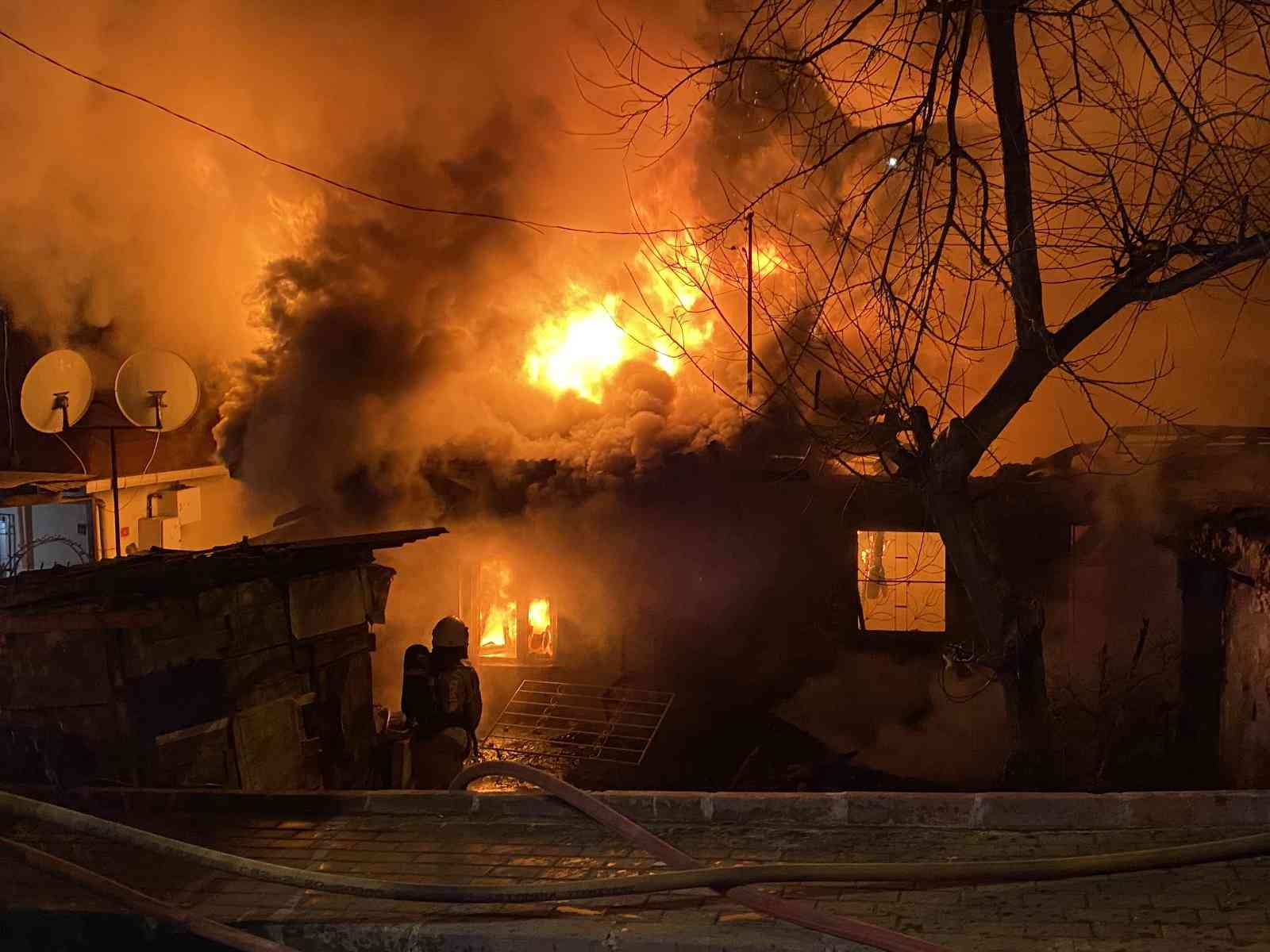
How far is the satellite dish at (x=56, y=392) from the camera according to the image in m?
15.7

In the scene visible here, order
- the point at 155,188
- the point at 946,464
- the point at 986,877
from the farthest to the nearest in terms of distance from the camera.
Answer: the point at 155,188 → the point at 946,464 → the point at 986,877

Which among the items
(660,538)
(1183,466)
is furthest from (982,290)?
(660,538)

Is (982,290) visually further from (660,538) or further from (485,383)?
(485,383)

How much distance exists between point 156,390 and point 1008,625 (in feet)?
42.8

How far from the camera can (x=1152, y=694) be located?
14172 millimetres

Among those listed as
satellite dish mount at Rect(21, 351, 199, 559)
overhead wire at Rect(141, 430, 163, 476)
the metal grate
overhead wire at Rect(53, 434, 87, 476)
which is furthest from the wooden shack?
overhead wire at Rect(141, 430, 163, 476)

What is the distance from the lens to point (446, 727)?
38.6ft

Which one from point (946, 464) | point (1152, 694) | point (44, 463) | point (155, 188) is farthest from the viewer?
point (155, 188)

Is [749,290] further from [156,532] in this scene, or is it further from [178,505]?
[178,505]

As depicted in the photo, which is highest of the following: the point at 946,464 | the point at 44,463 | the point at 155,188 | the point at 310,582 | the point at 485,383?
the point at 155,188

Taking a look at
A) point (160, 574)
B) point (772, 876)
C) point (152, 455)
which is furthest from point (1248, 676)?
point (152, 455)

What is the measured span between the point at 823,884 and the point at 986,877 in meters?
0.85

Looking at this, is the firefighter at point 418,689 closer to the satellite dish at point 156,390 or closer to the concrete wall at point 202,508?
the satellite dish at point 156,390

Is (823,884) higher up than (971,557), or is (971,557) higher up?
(971,557)
